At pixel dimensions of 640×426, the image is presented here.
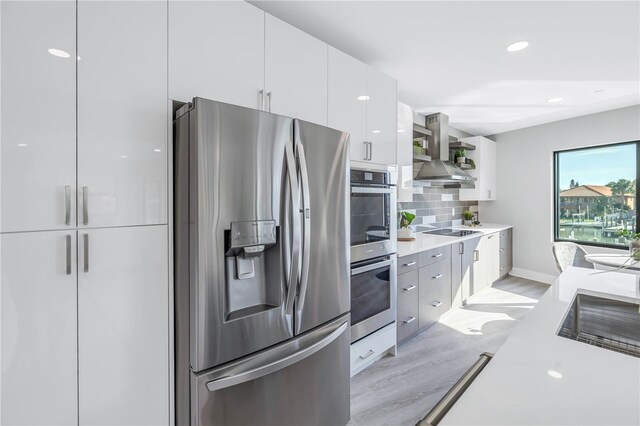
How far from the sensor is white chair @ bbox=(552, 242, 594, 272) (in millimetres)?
3352

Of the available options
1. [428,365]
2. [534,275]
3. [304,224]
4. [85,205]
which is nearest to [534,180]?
[534,275]

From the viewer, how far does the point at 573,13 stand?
1.89 m

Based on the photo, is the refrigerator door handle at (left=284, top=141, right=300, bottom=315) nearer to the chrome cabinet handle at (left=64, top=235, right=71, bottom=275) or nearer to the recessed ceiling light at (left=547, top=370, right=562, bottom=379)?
the chrome cabinet handle at (left=64, top=235, right=71, bottom=275)

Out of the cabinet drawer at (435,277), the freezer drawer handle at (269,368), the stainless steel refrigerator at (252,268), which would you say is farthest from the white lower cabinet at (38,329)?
the cabinet drawer at (435,277)

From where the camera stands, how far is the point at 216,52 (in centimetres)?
145

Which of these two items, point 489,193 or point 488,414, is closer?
point 488,414

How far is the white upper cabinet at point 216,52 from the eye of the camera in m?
1.33

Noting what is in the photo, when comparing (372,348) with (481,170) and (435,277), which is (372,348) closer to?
(435,277)

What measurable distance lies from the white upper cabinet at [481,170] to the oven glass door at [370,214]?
10.2 ft

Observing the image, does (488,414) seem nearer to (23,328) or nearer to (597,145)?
(23,328)

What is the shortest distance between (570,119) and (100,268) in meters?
5.67

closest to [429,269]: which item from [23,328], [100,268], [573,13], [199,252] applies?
[573,13]

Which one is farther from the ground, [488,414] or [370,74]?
[370,74]

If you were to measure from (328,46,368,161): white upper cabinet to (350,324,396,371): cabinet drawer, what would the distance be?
53.1 inches
